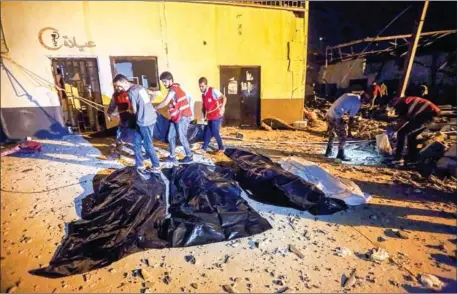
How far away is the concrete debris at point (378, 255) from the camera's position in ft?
7.36

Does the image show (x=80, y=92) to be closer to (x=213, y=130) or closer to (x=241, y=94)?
(x=213, y=130)

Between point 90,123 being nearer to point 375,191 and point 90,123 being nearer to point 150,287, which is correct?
point 150,287

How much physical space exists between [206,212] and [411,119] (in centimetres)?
390

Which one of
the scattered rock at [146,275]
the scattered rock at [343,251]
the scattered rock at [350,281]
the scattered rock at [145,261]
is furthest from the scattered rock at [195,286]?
the scattered rock at [343,251]

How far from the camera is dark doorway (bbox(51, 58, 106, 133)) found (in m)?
5.97

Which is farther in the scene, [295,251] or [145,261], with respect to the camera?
[295,251]

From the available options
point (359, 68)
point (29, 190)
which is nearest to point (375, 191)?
point (29, 190)

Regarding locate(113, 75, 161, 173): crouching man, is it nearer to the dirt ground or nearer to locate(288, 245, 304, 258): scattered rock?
the dirt ground

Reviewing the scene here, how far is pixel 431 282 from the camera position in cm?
200

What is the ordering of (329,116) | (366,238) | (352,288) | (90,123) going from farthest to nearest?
(90,123)
(329,116)
(366,238)
(352,288)

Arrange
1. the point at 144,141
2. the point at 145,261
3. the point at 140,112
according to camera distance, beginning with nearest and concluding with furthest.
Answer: the point at 145,261 → the point at 140,112 → the point at 144,141

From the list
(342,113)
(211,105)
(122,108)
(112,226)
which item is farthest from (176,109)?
(342,113)

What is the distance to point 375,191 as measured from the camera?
3486 millimetres

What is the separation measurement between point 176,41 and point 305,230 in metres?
5.73
